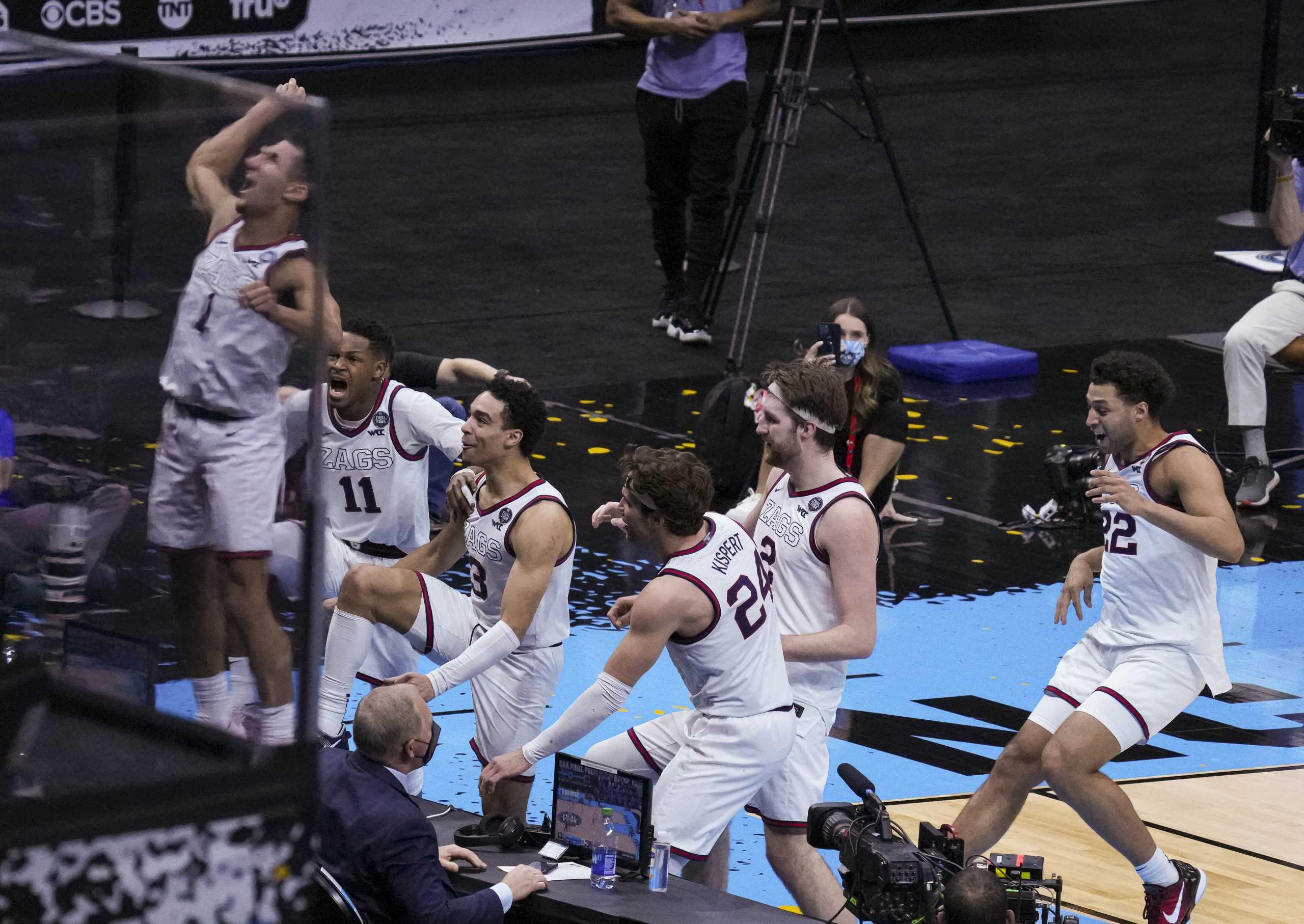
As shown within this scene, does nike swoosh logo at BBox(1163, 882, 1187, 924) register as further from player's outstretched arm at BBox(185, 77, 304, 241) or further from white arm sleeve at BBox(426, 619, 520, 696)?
player's outstretched arm at BBox(185, 77, 304, 241)

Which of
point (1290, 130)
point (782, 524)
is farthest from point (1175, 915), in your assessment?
point (1290, 130)

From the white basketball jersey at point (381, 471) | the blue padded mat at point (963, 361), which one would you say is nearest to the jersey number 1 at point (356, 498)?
the white basketball jersey at point (381, 471)

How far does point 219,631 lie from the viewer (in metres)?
2.61

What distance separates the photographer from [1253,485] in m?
10.1

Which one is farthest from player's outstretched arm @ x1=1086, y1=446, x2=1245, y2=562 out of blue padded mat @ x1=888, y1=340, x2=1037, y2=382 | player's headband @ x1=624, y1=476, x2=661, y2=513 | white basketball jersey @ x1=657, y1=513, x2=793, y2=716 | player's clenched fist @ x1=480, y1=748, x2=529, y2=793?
blue padded mat @ x1=888, y1=340, x2=1037, y2=382

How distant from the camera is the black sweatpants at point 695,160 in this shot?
38.1 ft

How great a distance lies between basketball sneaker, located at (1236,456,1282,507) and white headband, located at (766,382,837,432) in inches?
193

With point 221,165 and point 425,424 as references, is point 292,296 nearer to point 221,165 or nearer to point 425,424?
point 221,165

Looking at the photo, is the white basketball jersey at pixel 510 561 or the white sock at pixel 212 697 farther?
the white basketball jersey at pixel 510 561

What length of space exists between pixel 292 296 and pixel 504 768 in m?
3.01

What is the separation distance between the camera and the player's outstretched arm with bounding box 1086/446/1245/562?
589cm

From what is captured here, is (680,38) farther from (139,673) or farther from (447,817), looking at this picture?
(139,673)

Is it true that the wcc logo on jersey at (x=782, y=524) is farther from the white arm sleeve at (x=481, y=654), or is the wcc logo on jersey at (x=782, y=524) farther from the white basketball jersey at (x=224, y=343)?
the white basketball jersey at (x=224, y=343)

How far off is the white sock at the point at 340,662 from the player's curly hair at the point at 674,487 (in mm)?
1330
